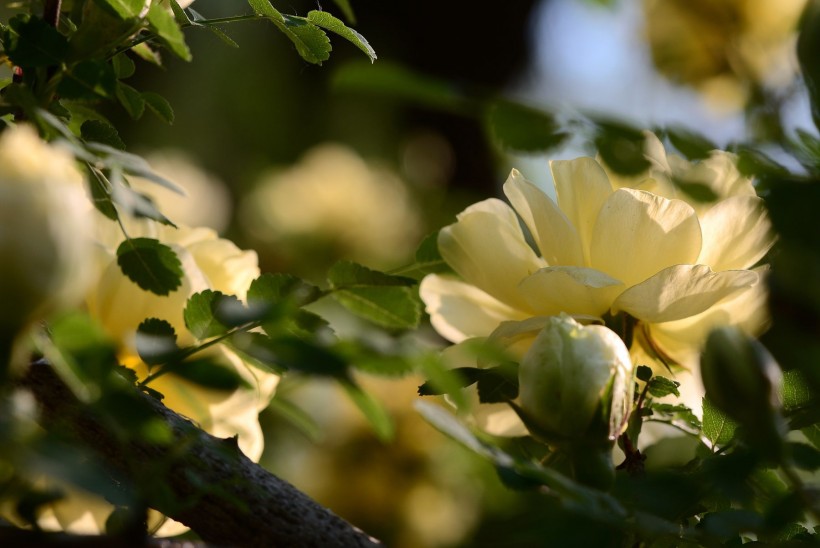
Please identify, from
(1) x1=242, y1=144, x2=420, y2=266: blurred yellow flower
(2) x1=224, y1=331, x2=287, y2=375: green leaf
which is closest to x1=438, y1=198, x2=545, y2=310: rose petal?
(2) x1=224, y1=331, x2=287, y2=375: green leaf

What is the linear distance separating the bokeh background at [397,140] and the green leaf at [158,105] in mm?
74

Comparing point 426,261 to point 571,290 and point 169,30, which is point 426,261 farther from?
point 169,30

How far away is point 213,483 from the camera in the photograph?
37 cm

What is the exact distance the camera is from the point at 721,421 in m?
0.42

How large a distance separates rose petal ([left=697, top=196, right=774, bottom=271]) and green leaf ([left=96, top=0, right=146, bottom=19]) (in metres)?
0.25

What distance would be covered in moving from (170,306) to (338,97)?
191 centimetres

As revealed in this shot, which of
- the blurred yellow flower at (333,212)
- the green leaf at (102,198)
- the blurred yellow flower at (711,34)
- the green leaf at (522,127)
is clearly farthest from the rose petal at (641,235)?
the blurred yellow flower at (333,212)

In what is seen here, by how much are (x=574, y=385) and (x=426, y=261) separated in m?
0.14

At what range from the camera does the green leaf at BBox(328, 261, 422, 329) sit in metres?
0.43

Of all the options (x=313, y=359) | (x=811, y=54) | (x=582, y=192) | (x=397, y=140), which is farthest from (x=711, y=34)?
(x=397, y=140)

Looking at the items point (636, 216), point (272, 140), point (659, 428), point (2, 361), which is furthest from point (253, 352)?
point (272, 140)

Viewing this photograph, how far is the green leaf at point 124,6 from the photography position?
375mm

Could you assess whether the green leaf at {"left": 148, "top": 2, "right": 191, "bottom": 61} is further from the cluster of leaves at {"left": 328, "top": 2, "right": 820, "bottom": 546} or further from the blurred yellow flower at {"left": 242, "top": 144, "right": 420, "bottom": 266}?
the blurred yellow flower at {"left": 242, "top": 144, "right": 420, "bottom": 266}

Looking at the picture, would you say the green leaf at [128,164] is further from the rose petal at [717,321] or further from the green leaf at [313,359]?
the rose petal at [717,321]
